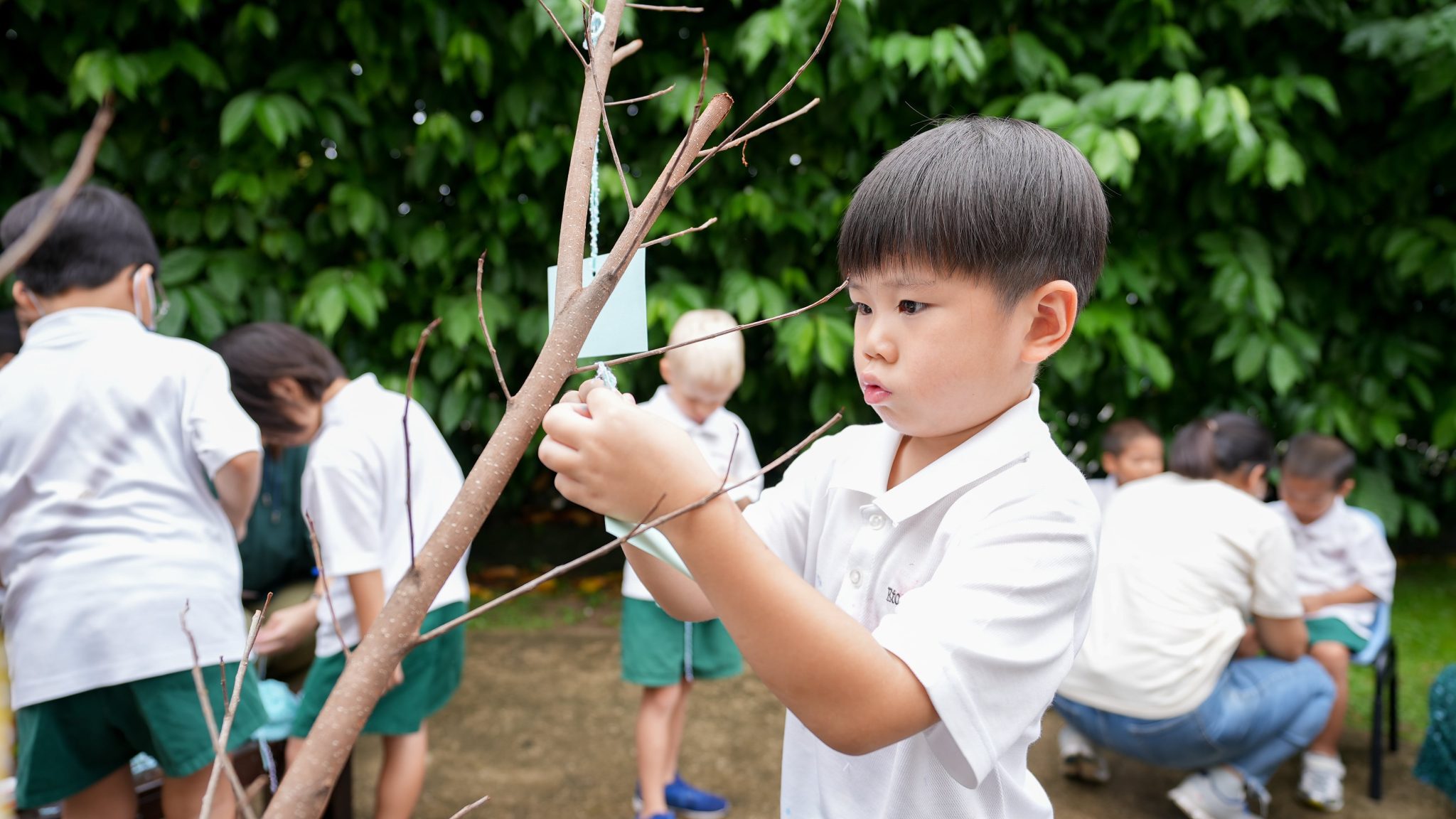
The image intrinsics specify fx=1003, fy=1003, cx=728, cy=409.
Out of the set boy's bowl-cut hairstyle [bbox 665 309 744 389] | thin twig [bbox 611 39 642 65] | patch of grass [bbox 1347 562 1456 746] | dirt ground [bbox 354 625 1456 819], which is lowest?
patch of grass [bbox 1347 562 1456 746]

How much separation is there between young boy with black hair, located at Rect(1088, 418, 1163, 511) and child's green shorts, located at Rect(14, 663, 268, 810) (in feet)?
8.93

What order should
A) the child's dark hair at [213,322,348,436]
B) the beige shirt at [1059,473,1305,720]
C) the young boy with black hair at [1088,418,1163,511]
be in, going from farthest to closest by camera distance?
the young boy with black hair at [1088,418,1163,511], the beige shirt at [1059,473,1305,720], the child's dark hair at [213,322,348,436]

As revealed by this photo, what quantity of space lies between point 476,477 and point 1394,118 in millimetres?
4867

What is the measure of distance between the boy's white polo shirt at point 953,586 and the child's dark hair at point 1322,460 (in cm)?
262

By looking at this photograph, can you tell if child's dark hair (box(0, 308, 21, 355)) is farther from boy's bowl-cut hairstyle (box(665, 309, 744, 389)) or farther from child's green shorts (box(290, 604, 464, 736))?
→ boy's bowl-cut hairstyle (box(665, 309, 744, 389))

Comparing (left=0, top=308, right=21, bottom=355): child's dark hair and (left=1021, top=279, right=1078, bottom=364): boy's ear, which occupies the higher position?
(left=1021, top=279, right=1078, bottom=364): boy's ear

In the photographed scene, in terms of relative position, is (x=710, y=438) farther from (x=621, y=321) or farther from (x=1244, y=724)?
(x=621, y=321)

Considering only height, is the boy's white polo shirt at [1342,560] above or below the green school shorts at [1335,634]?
above

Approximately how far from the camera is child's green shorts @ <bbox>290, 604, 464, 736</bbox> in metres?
2.41

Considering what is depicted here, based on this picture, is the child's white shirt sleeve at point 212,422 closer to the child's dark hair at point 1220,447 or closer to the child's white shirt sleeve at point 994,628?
the child's white shirt sleeve at point 994,628

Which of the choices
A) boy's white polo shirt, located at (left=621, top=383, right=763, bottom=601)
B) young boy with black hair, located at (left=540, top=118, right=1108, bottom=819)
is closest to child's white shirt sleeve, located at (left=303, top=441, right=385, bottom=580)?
boy's white polo shirt, located at (left=621, top=383, right=763, bottom=601)

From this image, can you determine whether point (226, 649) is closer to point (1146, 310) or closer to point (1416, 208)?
point (1146, 310)

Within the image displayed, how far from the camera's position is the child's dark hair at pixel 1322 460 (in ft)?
10.7

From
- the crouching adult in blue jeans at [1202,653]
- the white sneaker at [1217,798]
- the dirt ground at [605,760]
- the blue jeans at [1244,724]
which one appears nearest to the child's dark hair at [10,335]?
the dirt ground at [605,760]
